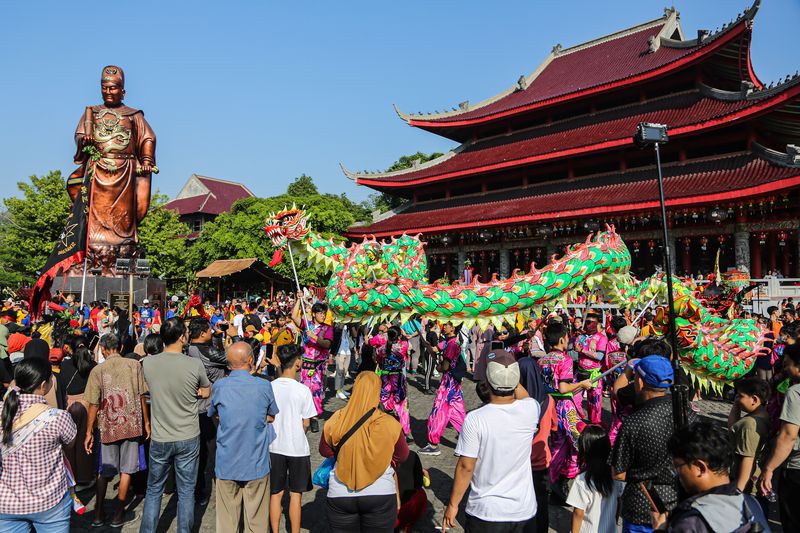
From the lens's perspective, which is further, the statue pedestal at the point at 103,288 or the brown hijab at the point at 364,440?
the statue pedestal at the point at 103,288

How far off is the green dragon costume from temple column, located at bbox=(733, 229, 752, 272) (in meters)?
10.0

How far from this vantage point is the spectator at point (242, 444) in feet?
12.6

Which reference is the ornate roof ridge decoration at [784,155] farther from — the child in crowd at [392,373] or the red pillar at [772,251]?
the child in crowd at [392,373]

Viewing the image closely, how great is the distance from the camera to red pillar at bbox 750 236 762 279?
671 inches

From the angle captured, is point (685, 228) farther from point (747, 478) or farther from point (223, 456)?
point (223, 456)

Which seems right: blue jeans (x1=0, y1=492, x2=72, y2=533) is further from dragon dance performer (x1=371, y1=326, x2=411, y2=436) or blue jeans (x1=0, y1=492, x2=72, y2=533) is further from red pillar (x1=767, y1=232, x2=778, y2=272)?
red pillar (x1=767, y1=232, x2=778, y2=272)

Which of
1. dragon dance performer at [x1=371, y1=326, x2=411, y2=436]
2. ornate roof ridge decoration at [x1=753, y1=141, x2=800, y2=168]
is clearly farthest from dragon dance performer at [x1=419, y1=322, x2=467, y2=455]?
ornate roof ridge decoration at [x1=753, y1=141, x2=800, y2=168]

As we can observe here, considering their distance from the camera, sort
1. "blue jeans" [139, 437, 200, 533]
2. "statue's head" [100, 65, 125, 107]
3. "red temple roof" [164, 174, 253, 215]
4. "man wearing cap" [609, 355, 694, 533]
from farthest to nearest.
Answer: "red temple roof" [164, 174, 253, 215]
"statue's head" [100, 65, 125, 107]
"blue jeans" [139, 437, 200, 533]
"man wearing cap" [609, 355, 694, 533]

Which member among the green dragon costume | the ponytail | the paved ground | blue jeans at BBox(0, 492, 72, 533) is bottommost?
the paved ground

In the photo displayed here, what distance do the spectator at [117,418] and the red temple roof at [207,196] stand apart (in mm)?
44468

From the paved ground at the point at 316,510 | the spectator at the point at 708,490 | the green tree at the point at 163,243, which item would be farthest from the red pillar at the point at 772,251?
the green tree at the point at 163,243

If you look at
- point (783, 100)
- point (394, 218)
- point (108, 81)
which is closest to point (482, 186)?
point (394, 218)

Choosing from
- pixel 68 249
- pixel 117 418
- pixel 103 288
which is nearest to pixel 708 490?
pixel 117 418

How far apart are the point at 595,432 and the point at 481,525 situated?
1115 millimetres
